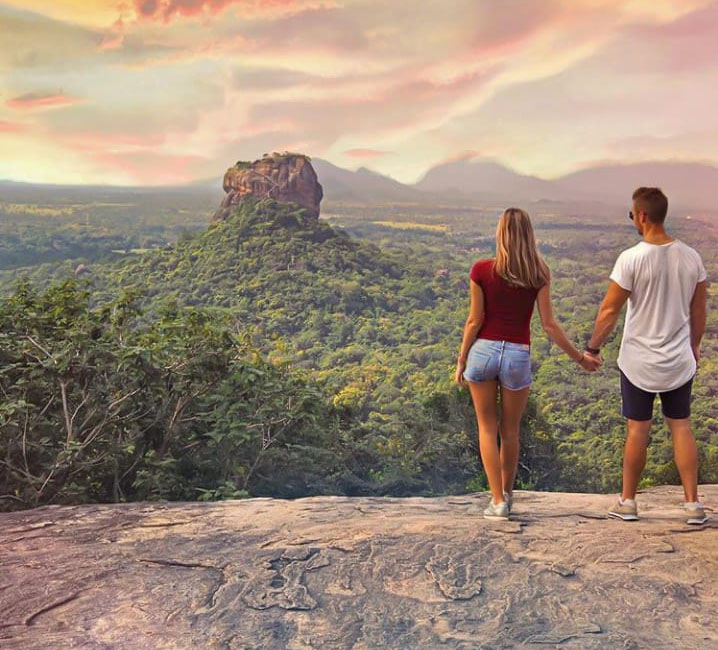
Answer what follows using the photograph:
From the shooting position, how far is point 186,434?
4875 mm

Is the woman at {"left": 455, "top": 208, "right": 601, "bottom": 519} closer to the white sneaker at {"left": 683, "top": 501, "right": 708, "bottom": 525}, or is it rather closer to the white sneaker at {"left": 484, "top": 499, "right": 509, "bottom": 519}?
the white sneaker at {"left": 484, "top": 499, "right": 509, "bottom": 519}

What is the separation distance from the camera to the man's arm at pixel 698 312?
292 centimetres

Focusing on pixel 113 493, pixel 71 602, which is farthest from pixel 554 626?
pixel 113 493

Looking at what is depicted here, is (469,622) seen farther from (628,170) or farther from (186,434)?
(628,170)

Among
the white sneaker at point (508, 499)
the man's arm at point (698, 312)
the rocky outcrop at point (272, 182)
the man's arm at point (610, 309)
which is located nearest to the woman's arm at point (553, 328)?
the man's arm at point (610, 309)

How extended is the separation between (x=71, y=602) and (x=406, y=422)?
5012mm

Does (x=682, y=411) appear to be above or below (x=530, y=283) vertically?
below

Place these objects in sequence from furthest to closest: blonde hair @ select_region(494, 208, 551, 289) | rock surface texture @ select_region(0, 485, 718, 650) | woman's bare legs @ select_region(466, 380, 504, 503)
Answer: woman's bare legs @ select_region(466, 380, 504, 503), blonde hair @ select_region(494, 208, 551, 289), rock surface texture @ select_region(0, 485, 718, 650)

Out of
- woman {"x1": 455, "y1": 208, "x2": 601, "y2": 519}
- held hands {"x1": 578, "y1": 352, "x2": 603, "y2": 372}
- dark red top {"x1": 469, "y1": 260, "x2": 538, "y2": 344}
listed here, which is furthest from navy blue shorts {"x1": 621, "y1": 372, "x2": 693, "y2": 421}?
dark red top {"x1": 469, "y1": 260, "x2": 538, "y2": 344}

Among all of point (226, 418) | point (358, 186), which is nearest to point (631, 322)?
point (226, 418)

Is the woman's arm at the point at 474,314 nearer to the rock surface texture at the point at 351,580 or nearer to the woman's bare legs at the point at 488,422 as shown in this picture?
the woman's bare legs at the point at 488,422

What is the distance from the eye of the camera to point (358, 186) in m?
26.7

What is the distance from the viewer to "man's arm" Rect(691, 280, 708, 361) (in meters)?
2.92

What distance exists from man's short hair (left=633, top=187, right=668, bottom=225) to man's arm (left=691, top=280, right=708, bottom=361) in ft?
1.02
